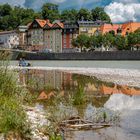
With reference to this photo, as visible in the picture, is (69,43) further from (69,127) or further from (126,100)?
(69,127)

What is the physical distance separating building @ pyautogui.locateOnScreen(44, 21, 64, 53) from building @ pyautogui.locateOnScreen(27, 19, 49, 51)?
2.44 meters

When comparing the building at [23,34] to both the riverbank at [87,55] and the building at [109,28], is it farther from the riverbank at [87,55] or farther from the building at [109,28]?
the riverbank at [87,55]

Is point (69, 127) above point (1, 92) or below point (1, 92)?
below

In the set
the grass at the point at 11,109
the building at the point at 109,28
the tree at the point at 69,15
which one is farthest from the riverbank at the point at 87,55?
the grass at the point at 11,109

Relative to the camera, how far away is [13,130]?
10898 millimetres

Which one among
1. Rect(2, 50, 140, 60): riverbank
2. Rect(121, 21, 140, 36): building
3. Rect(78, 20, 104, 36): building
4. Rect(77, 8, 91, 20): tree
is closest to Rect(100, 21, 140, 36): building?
Rect(121, 21, 140, 36): building

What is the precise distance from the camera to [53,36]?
17225 centimetres

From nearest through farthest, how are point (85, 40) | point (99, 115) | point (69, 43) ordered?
point (99, 115) → point (85, 40) → point (69, 43)

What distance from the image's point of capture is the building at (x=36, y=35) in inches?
7028

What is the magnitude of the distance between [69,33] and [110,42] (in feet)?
110

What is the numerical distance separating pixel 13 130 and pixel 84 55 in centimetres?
11976

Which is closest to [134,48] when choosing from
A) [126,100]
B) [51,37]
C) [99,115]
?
[51,37]

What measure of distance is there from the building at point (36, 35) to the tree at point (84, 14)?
15.4 metres

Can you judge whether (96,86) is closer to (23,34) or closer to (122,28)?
(122,28)
